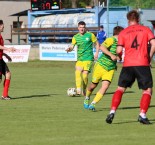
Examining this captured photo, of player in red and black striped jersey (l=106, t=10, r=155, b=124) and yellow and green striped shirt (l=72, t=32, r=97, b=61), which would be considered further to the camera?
yellow and green striped shirt (l=72, t=32, r=97, b=61)

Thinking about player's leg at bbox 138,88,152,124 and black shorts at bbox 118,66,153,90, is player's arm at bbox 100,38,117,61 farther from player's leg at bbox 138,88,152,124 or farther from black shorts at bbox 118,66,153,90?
player's leg at bbox 138,88,152,124

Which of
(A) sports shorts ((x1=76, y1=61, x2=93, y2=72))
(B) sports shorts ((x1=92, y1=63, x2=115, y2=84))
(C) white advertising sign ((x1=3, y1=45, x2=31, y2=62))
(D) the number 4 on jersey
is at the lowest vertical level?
(C) white advertising sign ((x1=3, y1=45, x2=31, y2=62))

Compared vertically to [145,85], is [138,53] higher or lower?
higher

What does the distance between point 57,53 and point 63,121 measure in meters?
28.3

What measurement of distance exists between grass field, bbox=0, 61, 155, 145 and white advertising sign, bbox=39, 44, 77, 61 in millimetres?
18250

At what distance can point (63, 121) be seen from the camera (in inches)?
543

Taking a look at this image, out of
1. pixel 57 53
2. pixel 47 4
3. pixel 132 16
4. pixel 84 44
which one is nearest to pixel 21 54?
pixel 57 53

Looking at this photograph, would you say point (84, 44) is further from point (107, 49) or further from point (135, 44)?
point (135, 44)

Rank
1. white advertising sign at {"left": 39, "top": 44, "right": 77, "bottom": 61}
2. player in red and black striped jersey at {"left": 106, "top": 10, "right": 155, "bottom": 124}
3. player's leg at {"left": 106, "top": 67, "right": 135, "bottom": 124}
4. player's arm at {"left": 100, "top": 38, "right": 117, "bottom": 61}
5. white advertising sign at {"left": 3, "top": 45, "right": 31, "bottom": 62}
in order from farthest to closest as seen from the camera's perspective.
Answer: white advertising sign at {"left": 3, "top": 45, "right": 31, "bottom": 62}
white advertising sign at {"left": 39, "top": 44, "right": 77, "bottom": 61}
player's arm at {"left": 100, "top": 38, "right": 117, "bottom": 61}
player's leg at {"left": 106, "top": 67, "right": 135, "bottom": 124}
player in red and black striped jersey at {"left": 106, "top": 10, "right": 155, "bottom": 124}

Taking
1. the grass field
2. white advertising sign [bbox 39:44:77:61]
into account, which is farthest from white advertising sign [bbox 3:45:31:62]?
the grass field

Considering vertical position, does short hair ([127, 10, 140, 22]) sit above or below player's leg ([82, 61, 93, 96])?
above

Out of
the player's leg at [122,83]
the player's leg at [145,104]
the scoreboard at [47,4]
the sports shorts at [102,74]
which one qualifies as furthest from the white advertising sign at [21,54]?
the player's leg at [145,104]

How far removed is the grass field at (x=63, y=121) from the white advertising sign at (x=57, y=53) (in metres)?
18.2

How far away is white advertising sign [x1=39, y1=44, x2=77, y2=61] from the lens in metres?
41.5
